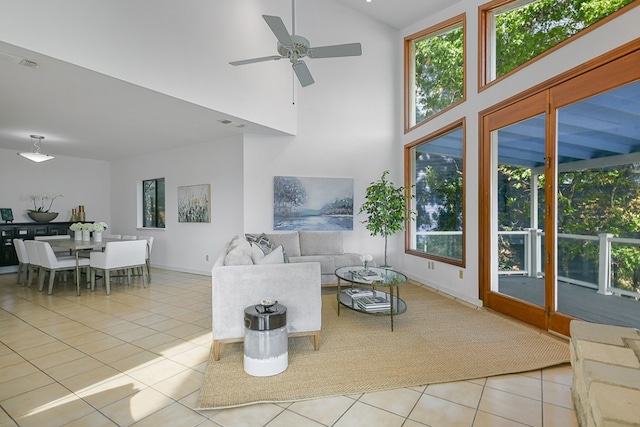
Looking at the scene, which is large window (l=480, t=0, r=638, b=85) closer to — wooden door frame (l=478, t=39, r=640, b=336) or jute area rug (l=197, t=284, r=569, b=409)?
wooden door frame (l=478, t=39, r=640, b=336)

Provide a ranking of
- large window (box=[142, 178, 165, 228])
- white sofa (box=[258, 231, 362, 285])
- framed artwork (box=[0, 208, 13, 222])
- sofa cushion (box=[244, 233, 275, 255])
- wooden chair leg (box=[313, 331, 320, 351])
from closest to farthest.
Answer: wooden chair leg (box=[313, 331, 320, 351]) → sofa cushion (box=[244, 233, 275, 255]) → white sofa (box=[258, 231, 362, 285]) → framed artwork (box=[0, 208, 13, 222]) → large window (box=[142, 178, 165, 228])

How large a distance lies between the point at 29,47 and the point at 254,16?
299 centimetres

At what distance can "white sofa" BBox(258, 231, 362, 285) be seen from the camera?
4.98 m

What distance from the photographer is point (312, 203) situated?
584 centimetres

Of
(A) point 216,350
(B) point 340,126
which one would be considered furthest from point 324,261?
(B) point 340,126

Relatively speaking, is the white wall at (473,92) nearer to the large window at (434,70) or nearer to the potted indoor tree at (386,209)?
the large window at (434,70)

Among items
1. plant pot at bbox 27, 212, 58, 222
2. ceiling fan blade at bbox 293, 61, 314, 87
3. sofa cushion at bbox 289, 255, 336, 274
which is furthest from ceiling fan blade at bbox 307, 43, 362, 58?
plant pot at bbox 27, 212, 58, 222

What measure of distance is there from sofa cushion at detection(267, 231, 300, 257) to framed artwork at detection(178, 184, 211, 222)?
167 centimetres

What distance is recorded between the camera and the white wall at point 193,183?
5.86 metres

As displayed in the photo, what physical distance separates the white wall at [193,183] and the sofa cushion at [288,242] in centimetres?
81

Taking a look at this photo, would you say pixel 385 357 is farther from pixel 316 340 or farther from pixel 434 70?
pixel 434 70

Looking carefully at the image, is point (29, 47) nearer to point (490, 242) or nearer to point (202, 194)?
point (202, 194)

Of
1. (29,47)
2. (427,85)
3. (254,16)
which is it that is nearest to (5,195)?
(29,47)

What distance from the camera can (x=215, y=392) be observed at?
215 cm
